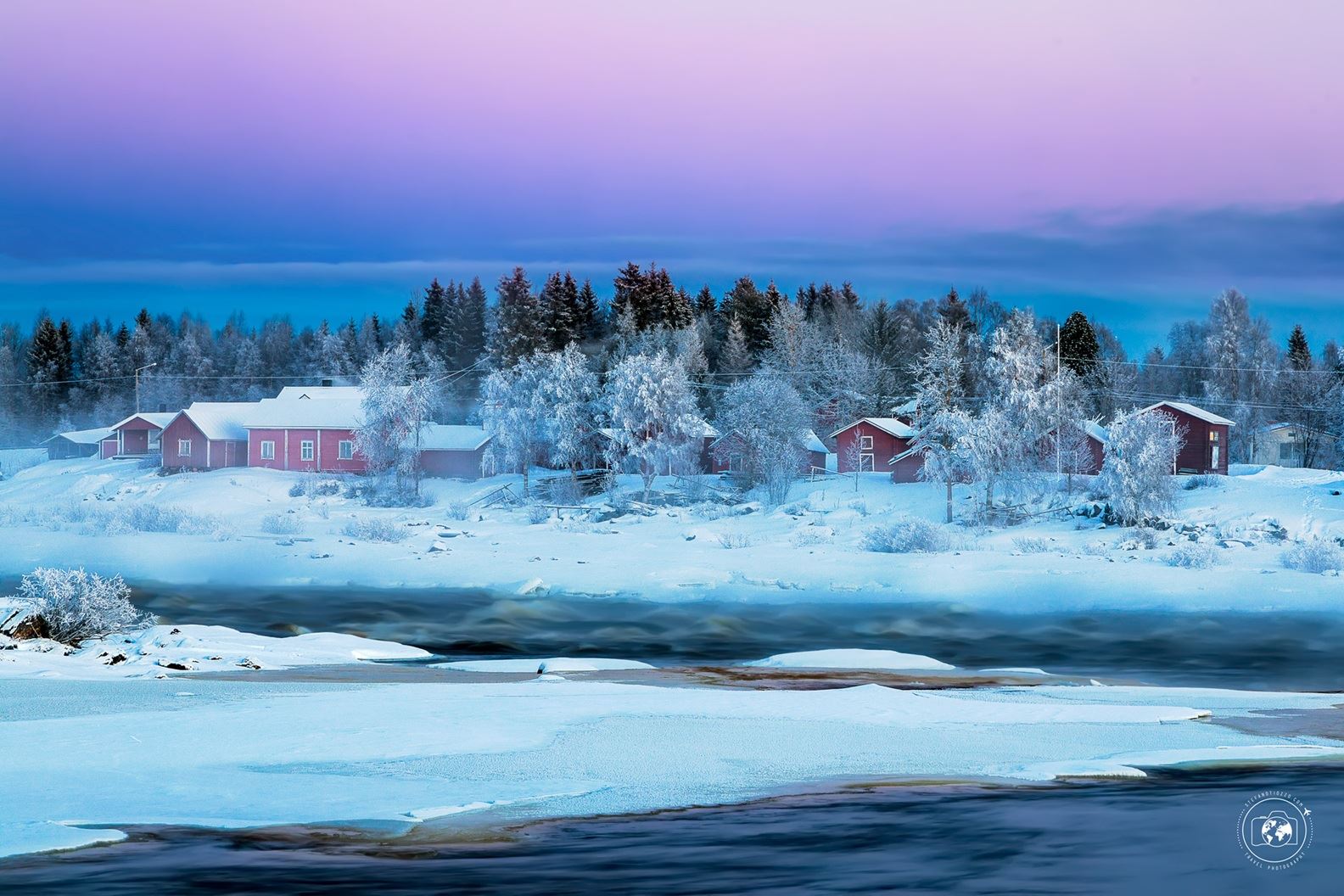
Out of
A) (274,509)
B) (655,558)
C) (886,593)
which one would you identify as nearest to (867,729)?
(886,593)

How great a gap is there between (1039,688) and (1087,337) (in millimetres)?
71949

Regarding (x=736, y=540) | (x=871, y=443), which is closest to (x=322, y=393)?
(x=871, y=443)

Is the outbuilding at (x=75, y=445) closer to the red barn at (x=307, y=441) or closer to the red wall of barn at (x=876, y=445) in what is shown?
the red barn at (x=307, y=441)

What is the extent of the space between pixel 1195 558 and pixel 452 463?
4588 cm

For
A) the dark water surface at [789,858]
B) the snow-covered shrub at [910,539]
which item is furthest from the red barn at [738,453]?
the dark water surface at [789,858]

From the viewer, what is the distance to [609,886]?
8.52 metres

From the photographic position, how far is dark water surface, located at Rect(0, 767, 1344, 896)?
8461mm

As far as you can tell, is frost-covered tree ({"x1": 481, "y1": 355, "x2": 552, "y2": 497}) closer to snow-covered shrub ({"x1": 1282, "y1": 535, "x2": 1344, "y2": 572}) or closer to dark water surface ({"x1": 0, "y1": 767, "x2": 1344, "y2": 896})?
snow-covered shrub ({"x1": 1282, "y1": 535, "x2": 1344, "y2": 572})

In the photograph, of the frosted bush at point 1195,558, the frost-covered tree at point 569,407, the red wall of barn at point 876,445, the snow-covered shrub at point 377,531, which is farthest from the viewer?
the frost-covered tree at point 569,407

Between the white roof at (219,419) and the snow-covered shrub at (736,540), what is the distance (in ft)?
134

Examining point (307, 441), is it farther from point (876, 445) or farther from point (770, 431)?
point (876, 445)

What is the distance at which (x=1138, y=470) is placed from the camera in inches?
1948

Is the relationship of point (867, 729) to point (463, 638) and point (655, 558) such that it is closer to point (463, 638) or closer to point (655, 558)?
point (463, 638)

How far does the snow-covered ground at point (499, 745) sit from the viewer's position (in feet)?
33.6
